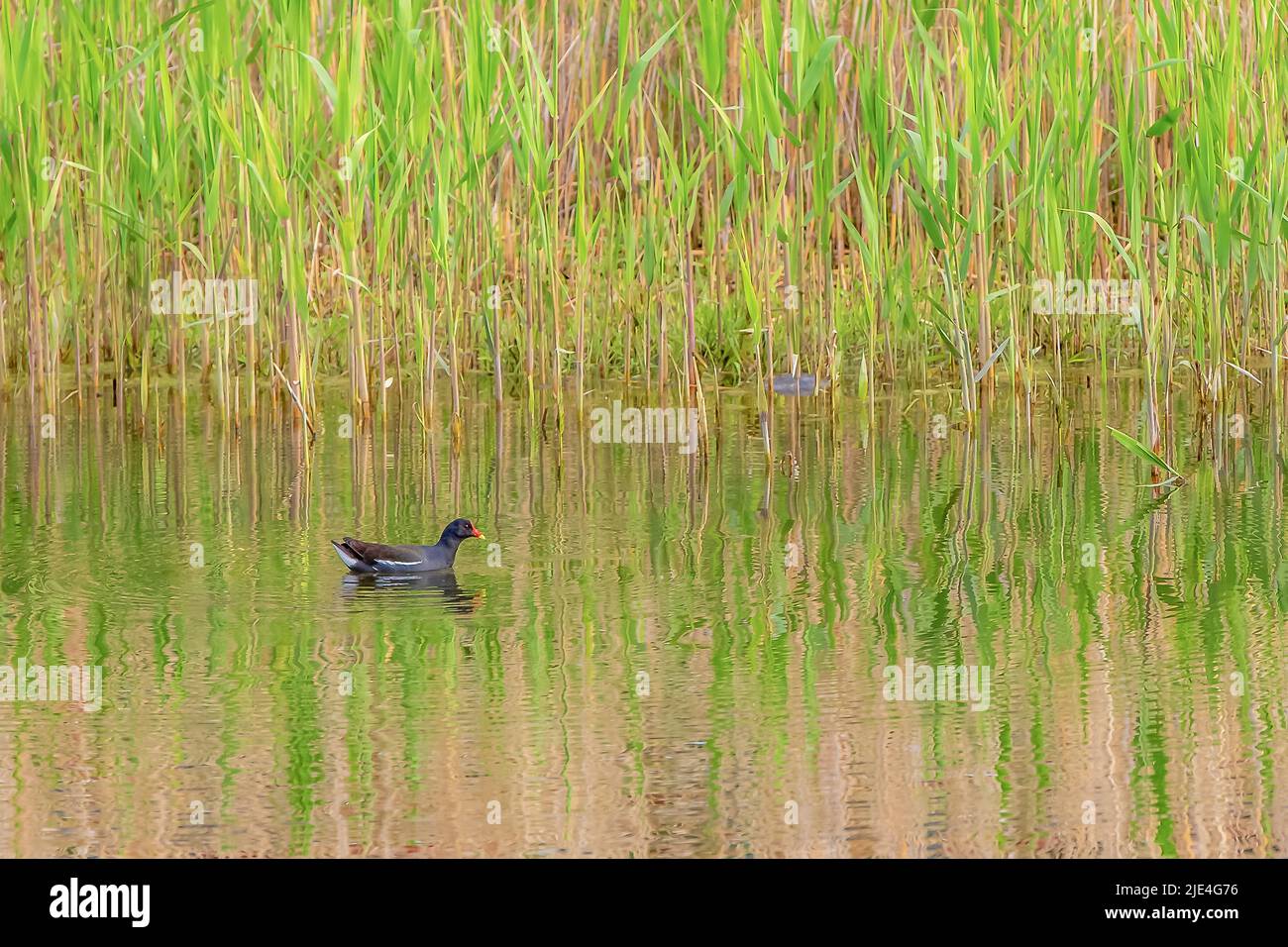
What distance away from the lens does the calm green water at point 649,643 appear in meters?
3.60

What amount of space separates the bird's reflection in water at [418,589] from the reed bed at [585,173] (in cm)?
190

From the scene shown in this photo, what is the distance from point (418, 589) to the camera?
534cm

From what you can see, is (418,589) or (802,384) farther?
(802,384)

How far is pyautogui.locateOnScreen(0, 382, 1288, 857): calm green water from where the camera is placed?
360 cm

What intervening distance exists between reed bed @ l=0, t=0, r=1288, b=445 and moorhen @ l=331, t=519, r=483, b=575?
1.76 metres

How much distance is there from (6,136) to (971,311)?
12.2ft

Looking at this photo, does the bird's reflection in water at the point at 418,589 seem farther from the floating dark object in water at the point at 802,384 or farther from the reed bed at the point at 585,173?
the floating dark object in water at the point at 802,384

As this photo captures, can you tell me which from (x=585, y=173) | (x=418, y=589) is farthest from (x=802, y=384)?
(x=418, y=589)

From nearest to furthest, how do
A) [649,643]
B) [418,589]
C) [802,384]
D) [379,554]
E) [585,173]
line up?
[649,643]
[418,589]
[379,554]
[585,173]
[802,384]

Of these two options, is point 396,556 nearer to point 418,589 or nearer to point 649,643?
point 418,589

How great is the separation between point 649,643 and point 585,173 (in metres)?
2.82

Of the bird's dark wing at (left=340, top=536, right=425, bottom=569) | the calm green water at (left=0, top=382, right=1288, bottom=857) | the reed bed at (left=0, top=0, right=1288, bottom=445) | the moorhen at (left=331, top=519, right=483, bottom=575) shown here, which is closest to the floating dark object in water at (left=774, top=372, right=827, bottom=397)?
the reed bed at (left=0, top=0, right=1288, bottom=445)

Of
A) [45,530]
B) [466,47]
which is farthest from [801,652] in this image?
[466,47]

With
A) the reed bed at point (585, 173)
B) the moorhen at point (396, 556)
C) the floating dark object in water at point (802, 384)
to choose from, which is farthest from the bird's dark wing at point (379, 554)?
the floating dark object in water at point (802, 384)
